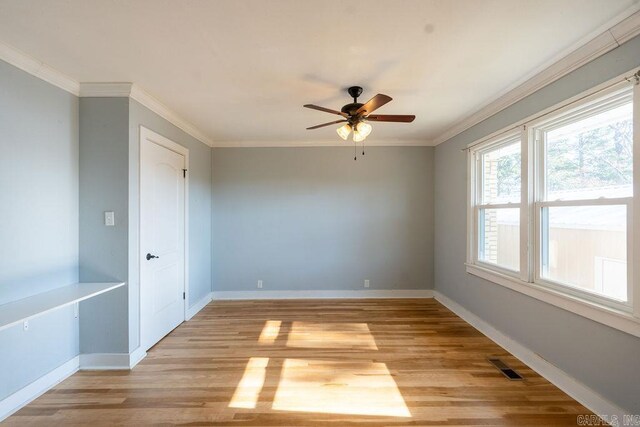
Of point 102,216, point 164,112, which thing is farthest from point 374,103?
point 102,216

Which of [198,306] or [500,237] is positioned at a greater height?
[500,237]

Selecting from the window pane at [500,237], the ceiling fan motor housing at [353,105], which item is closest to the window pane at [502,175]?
the window pane at [500,237]

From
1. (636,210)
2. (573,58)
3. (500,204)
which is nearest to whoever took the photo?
(636,210)

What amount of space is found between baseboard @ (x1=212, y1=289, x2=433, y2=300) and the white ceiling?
2860mm

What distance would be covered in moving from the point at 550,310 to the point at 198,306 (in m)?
3.97

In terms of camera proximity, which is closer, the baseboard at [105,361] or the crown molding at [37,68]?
the crown molding at [37,68]

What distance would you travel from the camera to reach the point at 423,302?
415cm

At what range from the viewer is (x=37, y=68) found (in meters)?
2.04

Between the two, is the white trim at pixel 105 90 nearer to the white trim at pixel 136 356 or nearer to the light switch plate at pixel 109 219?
the light switch plate at pixel 109 219

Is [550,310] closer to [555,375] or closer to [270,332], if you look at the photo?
[555,375]

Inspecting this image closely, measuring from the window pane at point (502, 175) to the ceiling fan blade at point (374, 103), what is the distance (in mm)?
1556

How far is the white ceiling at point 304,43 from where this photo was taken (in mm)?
1525

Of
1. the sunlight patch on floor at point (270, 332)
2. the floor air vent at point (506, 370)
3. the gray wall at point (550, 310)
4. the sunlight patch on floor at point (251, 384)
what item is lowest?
the sunlight patch on floor at point (251, 384)

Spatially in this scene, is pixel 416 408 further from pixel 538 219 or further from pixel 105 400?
pixel 105 400
